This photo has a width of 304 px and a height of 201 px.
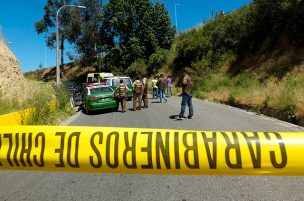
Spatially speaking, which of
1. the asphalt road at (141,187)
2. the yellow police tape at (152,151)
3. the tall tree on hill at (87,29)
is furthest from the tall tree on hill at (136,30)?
the yellow police tape at (152,151)

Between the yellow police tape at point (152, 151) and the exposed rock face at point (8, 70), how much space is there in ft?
46.2

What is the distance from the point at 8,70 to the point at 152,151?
19245mm

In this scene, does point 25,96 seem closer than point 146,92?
Yes

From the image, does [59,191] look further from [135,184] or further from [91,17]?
[91,17]

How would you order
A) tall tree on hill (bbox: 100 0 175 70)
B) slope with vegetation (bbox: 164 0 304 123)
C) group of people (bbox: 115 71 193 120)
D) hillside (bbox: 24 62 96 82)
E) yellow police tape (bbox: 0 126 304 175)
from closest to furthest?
yellow police tape (bbox: 0 126 304 175) < group of people (bbox: 115 71 193 120) < slope with vegetation (bbox: 164 0 304 123) < tall tree on hill (bbox: 100 0 175 70) < hillside (bbox: 24 62 96 82)

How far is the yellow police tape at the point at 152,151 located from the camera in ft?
11.5

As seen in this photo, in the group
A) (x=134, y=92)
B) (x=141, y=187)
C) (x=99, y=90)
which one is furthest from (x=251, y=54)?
(x=141, y=187)

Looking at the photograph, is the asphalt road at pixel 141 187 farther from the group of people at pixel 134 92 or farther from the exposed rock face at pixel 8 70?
the group of people at pixel 134 92

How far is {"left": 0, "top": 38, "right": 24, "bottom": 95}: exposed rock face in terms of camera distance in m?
19.0

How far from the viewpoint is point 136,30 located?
57188mm

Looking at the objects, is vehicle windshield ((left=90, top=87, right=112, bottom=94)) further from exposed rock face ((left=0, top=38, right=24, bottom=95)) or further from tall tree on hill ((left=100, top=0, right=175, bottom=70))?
tall tree on hill ((left=100, top=0, right=175, bottom=70))

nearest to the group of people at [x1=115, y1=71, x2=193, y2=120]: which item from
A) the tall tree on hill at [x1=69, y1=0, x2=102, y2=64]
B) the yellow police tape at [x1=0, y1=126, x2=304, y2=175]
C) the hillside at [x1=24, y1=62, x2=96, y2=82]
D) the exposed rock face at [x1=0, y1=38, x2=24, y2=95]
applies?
the exposed rock face at [x1=0, y1=38, x2=24, y2=95]

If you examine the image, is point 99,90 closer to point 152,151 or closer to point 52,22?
point 152,151

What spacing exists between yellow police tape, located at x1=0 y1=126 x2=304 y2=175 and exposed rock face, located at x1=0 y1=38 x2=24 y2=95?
46.2ft
